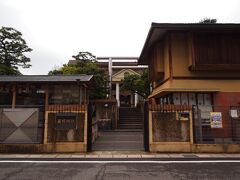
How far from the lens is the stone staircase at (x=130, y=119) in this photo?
19.2 metres

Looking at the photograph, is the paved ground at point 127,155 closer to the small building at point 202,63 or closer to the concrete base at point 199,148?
the concrete base at point 199,148

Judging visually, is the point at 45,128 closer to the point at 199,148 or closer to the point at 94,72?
the point at 199,148

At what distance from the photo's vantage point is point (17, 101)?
16375mm

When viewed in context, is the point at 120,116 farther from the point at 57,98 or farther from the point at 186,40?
the point at 186,40

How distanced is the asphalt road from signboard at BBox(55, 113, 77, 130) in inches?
82.3

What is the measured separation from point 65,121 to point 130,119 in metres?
11.8

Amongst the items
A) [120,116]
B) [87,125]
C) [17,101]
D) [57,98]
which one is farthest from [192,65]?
[17,101]

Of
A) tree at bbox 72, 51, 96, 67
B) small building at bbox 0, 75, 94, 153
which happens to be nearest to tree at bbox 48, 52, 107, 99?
tree at bbox 72, 51, 96, 67

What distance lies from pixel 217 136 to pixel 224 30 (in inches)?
228

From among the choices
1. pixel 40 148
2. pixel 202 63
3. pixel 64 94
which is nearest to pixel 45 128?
pixel 40 148

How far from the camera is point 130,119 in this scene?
20.8 meters

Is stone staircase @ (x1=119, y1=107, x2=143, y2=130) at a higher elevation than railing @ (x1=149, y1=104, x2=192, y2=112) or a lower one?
lower

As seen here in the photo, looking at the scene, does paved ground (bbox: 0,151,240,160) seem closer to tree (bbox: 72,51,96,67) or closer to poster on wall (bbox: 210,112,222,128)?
poster on wall (bbox: 210,112,222,128)

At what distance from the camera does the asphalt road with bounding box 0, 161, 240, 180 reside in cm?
596
